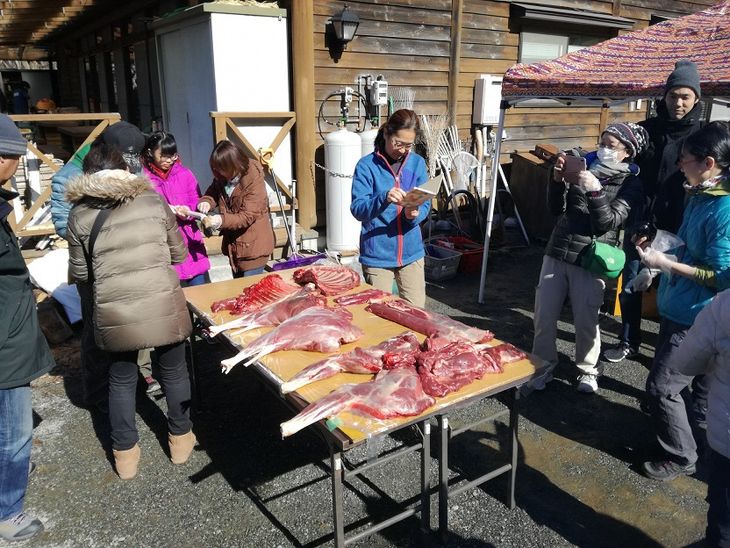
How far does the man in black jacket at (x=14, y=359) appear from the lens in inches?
104

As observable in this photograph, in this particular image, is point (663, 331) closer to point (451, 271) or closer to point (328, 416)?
point (328, 416)

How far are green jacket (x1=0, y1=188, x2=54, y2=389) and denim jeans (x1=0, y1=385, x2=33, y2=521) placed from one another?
3.7 inches

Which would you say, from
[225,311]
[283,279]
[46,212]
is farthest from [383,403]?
[46,212]

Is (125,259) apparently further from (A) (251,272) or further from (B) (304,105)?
(B) (304,105)

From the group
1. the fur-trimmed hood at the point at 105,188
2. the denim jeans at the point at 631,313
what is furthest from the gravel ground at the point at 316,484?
the fur-trimmed hood at the point at 105,188

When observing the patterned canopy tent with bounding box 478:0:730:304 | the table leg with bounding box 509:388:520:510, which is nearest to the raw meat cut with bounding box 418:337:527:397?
the table leg with bounding box 509:388:520:510

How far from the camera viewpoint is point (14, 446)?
2.81 meters

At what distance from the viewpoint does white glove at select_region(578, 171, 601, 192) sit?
358 cm

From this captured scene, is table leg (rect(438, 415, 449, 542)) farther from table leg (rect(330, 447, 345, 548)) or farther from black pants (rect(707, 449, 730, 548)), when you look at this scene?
black pants (rect(707, 449, 730, 548))

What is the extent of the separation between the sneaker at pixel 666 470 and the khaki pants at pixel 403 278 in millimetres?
1783

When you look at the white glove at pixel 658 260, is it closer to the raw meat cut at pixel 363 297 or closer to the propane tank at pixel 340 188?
the raw meat cut at pixel 363 297

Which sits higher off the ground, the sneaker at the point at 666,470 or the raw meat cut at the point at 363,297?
the raw meat cut at the point at 363,297

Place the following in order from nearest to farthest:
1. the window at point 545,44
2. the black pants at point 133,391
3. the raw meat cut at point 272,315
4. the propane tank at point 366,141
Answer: the raw meat cut at point 272,315 → the black pants at point 133,391 → the propane tank at point 366,141 → the window at point 545,44

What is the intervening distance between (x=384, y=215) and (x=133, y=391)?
6.32ft
